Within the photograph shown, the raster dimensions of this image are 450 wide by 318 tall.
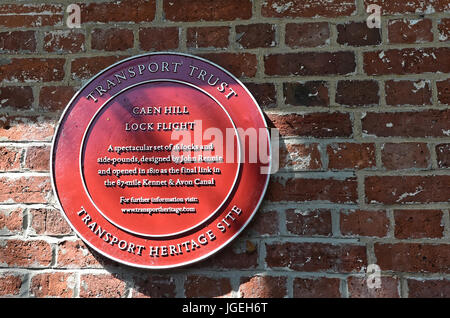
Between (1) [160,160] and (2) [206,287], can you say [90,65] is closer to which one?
(1) [160,160]

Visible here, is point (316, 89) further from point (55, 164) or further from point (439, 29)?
point (55, 164)

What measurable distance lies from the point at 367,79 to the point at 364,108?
108mm

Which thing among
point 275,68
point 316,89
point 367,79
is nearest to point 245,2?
point 275,68

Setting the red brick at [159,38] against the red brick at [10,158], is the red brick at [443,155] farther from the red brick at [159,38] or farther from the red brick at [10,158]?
the red brick at [10,158]

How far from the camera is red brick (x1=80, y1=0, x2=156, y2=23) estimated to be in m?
1.70

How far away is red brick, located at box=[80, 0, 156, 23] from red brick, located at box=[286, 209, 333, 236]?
91cm

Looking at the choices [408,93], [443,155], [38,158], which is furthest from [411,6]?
[38,158]

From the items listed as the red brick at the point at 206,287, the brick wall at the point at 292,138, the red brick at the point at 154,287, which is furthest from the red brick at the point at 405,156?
the red brick at the point at 154,287

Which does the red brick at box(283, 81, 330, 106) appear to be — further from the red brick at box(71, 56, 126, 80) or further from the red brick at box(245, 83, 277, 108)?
the red brick at box(71, 56, 126, 80)

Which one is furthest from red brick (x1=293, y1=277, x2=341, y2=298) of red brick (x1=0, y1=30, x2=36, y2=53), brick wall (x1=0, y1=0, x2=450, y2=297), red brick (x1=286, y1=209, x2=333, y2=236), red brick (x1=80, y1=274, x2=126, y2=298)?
red brick (x1=0, y1=30, x2=36, y2=53)

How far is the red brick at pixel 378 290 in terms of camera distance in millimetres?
1455

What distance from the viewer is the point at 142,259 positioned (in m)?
1.49
